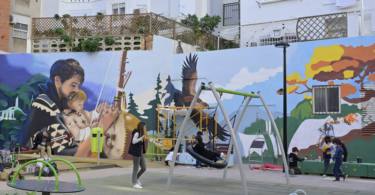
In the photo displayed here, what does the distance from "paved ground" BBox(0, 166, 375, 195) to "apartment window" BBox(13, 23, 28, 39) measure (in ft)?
43.9

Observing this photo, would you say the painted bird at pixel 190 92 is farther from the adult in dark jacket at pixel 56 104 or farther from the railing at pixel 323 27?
the railing at pixel 323 27

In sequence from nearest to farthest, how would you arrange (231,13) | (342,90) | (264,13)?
1. (342,90)
2. (264,13)
3. (231,13)

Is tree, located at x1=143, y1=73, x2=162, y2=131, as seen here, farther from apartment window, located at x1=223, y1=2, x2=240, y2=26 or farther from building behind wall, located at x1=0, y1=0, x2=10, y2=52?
apartment window, located at x1=223, y1=2, x2=240, y2=26

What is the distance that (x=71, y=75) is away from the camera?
19.7 meters

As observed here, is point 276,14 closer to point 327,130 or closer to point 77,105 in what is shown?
point 327,130

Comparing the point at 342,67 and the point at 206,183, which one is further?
the point at 342,67

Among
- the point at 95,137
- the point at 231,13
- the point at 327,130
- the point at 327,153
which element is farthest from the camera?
the point at 231,13

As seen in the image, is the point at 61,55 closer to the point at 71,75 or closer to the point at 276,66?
the point at 71,75

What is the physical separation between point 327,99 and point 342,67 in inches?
58.6

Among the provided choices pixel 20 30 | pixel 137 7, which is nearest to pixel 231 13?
pixel 137 7

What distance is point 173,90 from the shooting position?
19.9 m

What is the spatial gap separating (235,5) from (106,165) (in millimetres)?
16373

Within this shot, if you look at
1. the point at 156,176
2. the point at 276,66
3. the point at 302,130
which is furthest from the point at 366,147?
the point at 156,176

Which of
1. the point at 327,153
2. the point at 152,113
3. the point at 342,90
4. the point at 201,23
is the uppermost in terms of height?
the point at 201,23
